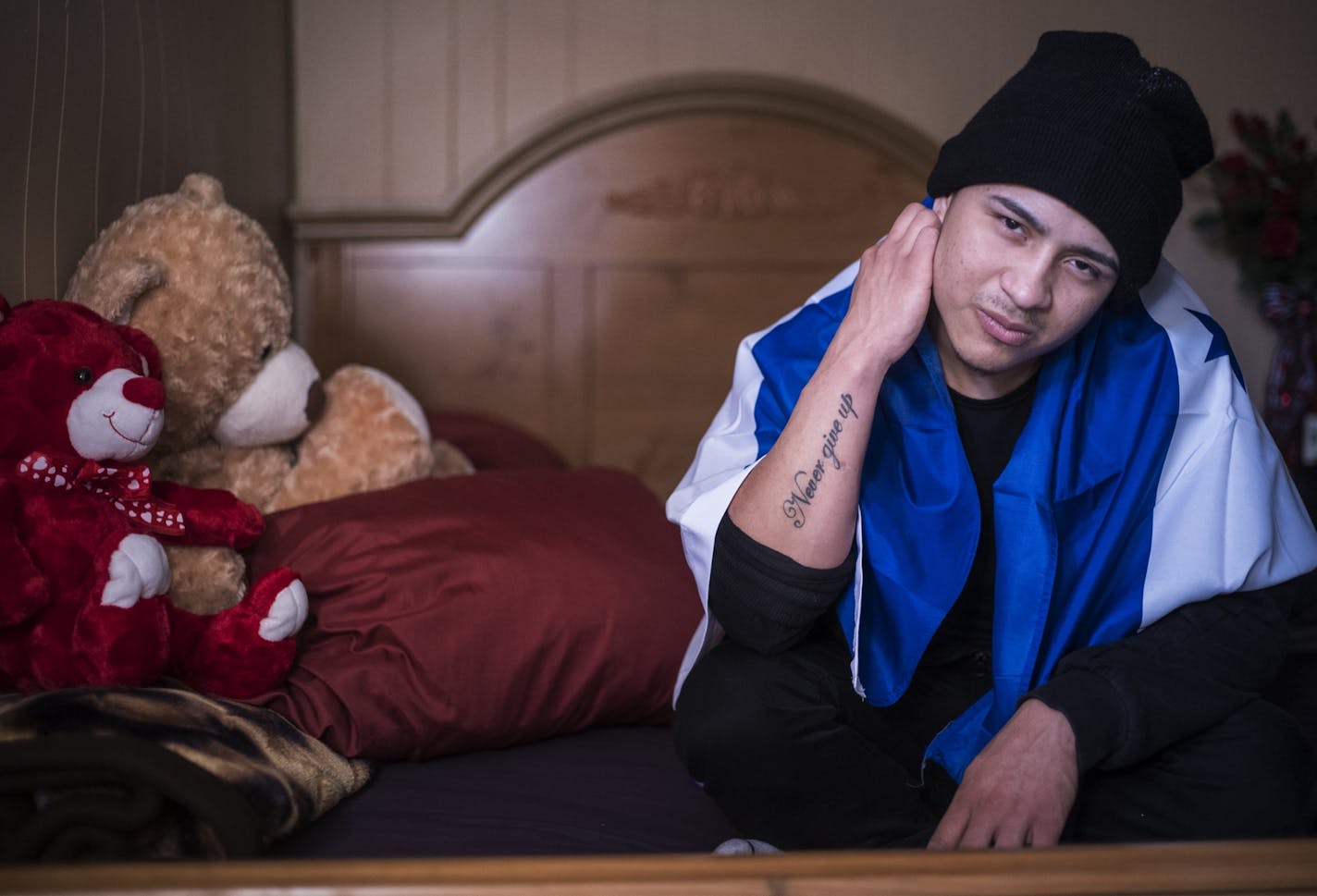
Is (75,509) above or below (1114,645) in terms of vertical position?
above

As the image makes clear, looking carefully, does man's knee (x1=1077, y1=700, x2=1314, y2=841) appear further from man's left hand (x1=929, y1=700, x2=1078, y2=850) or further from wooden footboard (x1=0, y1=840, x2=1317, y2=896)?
wooden footboard (x1=0, y1=840, x2=1317, y2=896)

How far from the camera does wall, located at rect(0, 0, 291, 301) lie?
1170 millimetres

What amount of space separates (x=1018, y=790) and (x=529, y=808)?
0.47m

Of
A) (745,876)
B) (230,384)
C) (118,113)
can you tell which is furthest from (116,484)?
(745,876)

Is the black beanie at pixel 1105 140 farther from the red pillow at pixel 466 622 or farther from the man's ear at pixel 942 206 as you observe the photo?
the red pillow at pixel 466 622

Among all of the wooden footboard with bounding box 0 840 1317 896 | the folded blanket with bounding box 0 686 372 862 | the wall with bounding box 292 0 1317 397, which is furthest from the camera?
the wall with bounding box 292 0 1317 397

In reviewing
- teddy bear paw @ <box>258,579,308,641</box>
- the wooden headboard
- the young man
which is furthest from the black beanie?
the wooden headboard

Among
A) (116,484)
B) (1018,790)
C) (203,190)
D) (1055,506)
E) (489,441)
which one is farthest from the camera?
(489,441)

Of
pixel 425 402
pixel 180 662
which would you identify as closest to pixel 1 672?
pixel 180 662

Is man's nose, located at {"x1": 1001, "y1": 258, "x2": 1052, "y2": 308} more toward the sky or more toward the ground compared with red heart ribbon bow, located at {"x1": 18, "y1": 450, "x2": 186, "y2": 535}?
more toward the sky

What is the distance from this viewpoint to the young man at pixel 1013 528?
105cm

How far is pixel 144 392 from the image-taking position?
1.03 meters

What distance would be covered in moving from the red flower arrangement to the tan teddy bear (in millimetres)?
1758

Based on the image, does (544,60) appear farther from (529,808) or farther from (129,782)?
(129,782)
